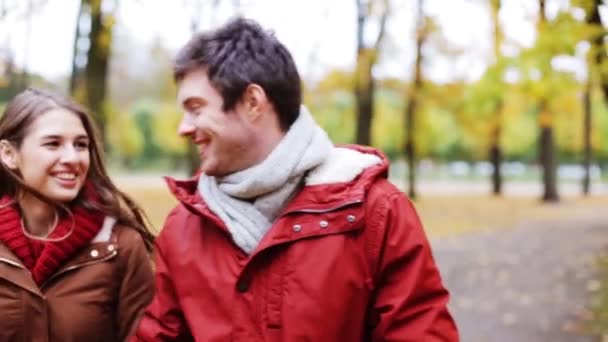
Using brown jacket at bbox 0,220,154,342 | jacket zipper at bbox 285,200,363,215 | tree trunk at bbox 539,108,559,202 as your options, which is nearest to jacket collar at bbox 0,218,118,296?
brown jacket at bbox 0,220,154,342

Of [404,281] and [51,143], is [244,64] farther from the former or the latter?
[51,143]

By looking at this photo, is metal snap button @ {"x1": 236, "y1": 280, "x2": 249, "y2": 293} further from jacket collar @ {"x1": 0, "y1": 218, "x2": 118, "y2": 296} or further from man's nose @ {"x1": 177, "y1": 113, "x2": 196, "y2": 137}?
jacket collar @ {"x1": 0, "y1": 218, "x2": 118, "y2": 296}

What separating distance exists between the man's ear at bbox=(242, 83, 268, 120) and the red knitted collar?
0.99 meters

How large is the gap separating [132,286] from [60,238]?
0.89 ft

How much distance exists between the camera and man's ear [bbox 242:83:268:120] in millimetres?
2104

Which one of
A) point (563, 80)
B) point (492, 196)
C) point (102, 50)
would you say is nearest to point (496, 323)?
point (563, 80)

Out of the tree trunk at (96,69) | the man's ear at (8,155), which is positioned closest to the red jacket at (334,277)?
the man's ear at (8,155)

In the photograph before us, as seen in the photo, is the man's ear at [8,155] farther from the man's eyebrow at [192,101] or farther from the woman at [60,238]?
the man's eyebrow at [192,101]

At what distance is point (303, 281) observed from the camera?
2047 millimetres

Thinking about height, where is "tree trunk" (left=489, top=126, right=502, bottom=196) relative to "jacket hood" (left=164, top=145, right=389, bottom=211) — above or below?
below

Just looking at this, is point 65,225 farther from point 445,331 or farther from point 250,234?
point 445,331

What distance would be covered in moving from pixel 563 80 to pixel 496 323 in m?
2.43

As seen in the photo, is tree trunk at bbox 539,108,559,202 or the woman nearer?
the woman

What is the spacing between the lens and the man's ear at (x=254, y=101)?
6.90ft
